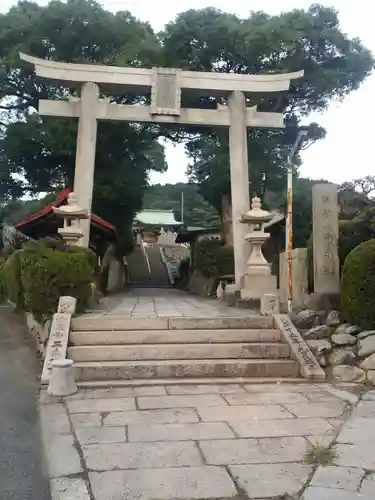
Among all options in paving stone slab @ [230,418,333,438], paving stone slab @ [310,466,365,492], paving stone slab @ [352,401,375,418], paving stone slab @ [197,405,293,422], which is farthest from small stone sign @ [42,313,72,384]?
paving stone slab @ [310,466,365,492]

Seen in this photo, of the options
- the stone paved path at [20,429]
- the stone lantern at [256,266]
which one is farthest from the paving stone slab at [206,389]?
the stone lantern at [256,266]

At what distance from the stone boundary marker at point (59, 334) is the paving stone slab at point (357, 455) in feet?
11.7

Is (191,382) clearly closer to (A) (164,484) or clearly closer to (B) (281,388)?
(B) (281,388)

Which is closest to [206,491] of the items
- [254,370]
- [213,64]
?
[254,370]

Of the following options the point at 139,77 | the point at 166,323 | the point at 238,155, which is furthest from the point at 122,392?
the point at 139,77

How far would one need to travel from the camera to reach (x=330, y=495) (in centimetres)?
315

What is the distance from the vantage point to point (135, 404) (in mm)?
5293

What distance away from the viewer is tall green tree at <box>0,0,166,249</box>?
1894cm

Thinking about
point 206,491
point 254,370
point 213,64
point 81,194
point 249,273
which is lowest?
point 206,491

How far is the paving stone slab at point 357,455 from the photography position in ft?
12.0

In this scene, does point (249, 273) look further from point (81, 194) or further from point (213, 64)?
point (213, 64)

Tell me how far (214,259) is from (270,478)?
1482 centimetres

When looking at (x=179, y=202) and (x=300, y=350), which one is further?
(x=179, y=202)

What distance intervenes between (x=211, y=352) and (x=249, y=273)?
4.70m
